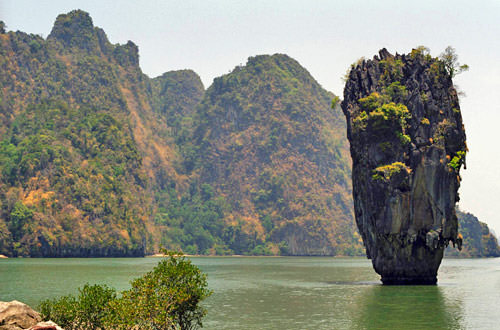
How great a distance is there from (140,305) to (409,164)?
4361cm

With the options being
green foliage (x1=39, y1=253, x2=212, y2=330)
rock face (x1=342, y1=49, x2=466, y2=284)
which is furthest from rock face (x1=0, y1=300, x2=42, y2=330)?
rock face (x1=342, y1=49, x2=466, y2=284)

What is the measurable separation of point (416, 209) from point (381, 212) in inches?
150

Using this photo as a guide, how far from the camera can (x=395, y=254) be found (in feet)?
217

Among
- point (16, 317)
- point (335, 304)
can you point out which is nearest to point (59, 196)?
point (335, 304)

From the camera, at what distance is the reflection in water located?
40.1 m

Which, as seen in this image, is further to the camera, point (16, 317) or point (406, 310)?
point (406, 310)

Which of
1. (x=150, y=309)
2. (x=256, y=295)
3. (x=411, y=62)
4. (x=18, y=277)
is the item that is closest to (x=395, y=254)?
(x=256, y=295)

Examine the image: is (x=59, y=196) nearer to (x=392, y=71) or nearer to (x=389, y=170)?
(x=392, y=71)

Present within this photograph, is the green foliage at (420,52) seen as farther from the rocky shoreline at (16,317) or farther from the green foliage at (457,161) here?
the rocky shoreline at (16,317)

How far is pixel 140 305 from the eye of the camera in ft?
95.2

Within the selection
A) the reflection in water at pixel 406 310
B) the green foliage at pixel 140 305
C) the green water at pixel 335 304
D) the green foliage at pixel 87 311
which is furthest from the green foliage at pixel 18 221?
the green foliage at pixel 87 311

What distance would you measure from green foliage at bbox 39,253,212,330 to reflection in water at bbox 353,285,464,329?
13.2 metres

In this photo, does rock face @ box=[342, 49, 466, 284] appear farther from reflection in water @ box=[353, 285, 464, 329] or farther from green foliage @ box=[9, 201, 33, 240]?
green foliage @ box=[9, 201, 33, 240]

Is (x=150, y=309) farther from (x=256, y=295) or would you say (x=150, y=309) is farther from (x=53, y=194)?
(x=53, y=194)
